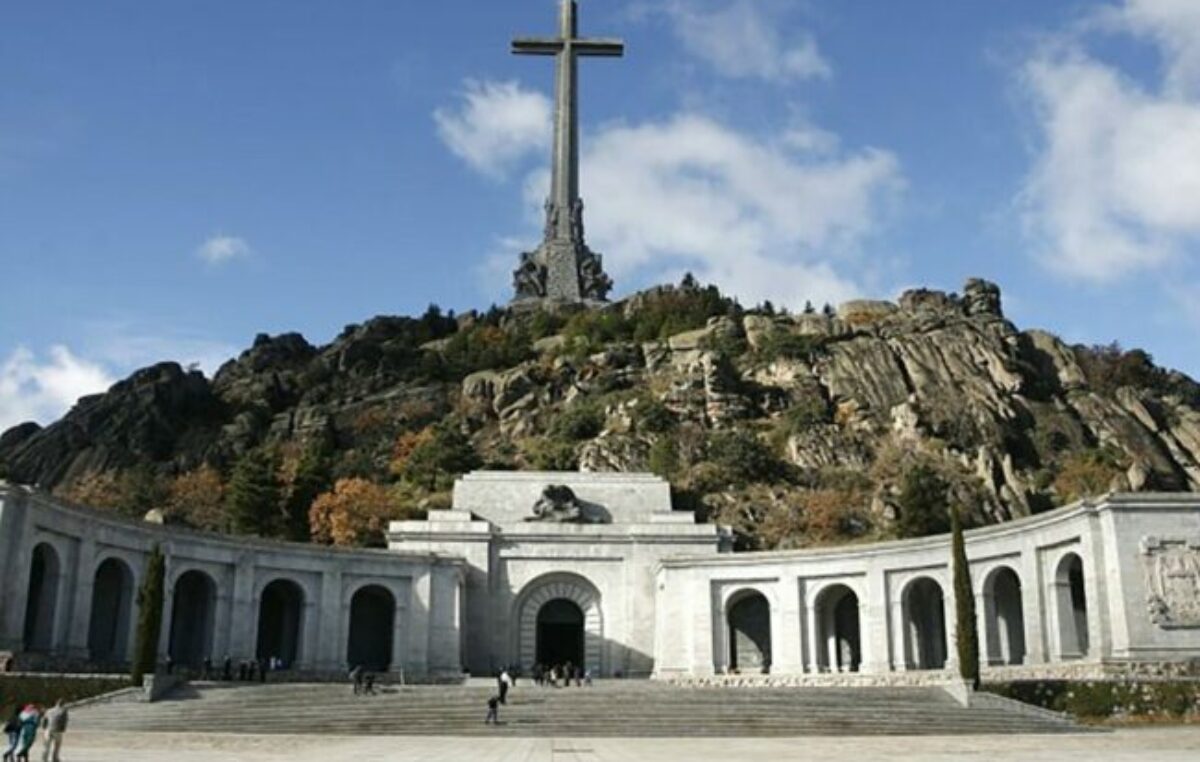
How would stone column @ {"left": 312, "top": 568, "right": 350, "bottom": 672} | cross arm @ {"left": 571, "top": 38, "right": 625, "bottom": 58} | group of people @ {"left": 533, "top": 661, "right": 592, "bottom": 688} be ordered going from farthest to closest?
cross arm @ {"left": 571, "top": 38, "right": 625, "bottom": 58}
stone column @ {"left": 312, "top": 568, "right": 350, "bottom": 672}
group of people @ {"left": 533, "top": 661, "right": 592, "bottom": 688}

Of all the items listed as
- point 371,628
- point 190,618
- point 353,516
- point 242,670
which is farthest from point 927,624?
point 353,516

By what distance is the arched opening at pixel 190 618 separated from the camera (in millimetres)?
45188

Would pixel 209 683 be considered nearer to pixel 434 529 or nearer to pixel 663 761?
pixel 434 529

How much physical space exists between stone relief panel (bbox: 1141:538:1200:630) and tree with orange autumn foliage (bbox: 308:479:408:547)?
4036 centimetres

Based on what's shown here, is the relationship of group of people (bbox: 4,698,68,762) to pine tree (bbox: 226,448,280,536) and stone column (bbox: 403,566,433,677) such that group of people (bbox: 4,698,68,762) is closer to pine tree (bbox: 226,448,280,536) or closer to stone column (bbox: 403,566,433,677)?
stone column (bbox: 403,566,433,677)

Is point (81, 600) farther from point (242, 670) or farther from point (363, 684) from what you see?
point (363, 684)

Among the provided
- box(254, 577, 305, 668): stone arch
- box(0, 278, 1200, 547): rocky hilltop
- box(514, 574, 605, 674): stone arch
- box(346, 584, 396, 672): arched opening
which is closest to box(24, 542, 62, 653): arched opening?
box(254, 577, 305, 668): stone arch

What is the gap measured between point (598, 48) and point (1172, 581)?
7779 centimetres

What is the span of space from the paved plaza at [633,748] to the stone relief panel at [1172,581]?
6845mm

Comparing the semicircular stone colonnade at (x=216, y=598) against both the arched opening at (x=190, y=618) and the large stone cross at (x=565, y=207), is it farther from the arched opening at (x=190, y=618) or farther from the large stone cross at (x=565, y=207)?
the large stone cross at (x=565, y=207)

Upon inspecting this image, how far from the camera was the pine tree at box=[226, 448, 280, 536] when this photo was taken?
6431 centimetres

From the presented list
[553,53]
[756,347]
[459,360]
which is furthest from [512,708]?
[553,53]

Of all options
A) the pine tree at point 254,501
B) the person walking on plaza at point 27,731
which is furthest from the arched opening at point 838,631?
the person walking on plaza at point 27,731

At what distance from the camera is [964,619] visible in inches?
1384
